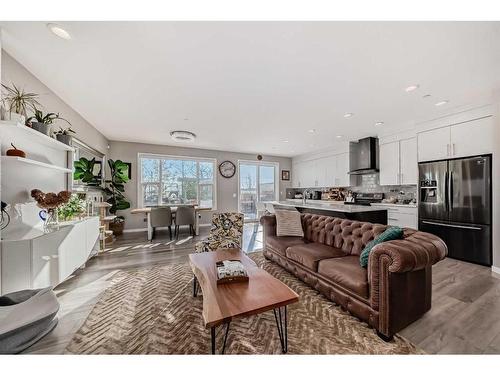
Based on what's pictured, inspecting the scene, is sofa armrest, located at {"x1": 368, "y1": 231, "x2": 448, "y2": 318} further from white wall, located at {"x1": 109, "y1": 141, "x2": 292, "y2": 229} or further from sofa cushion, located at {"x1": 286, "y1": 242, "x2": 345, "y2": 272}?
white wall, located at {"x1": 109, "y1": 141, "x2": 292, "y2": 229}

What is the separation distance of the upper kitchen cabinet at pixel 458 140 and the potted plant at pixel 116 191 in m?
6.83

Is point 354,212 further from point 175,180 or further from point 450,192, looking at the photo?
point 175,180

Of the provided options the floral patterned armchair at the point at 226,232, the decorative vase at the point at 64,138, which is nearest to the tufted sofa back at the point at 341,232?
the floral patterned armchair at the point at 226,232

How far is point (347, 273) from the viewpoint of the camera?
1852 mm

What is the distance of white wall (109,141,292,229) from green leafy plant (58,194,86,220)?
2955 mm

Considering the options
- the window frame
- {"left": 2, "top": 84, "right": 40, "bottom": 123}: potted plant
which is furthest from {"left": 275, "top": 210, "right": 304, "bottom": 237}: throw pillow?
{"left": 2, "top": 84, "right": 40, "bottom": 123}: potted plant

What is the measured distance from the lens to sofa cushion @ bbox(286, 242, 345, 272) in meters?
2.27

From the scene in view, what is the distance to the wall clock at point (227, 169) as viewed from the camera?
6934 millimetres

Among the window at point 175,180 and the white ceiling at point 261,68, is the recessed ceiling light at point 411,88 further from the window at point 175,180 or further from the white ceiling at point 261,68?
the window at point 175,180

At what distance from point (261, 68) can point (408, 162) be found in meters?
4.01
